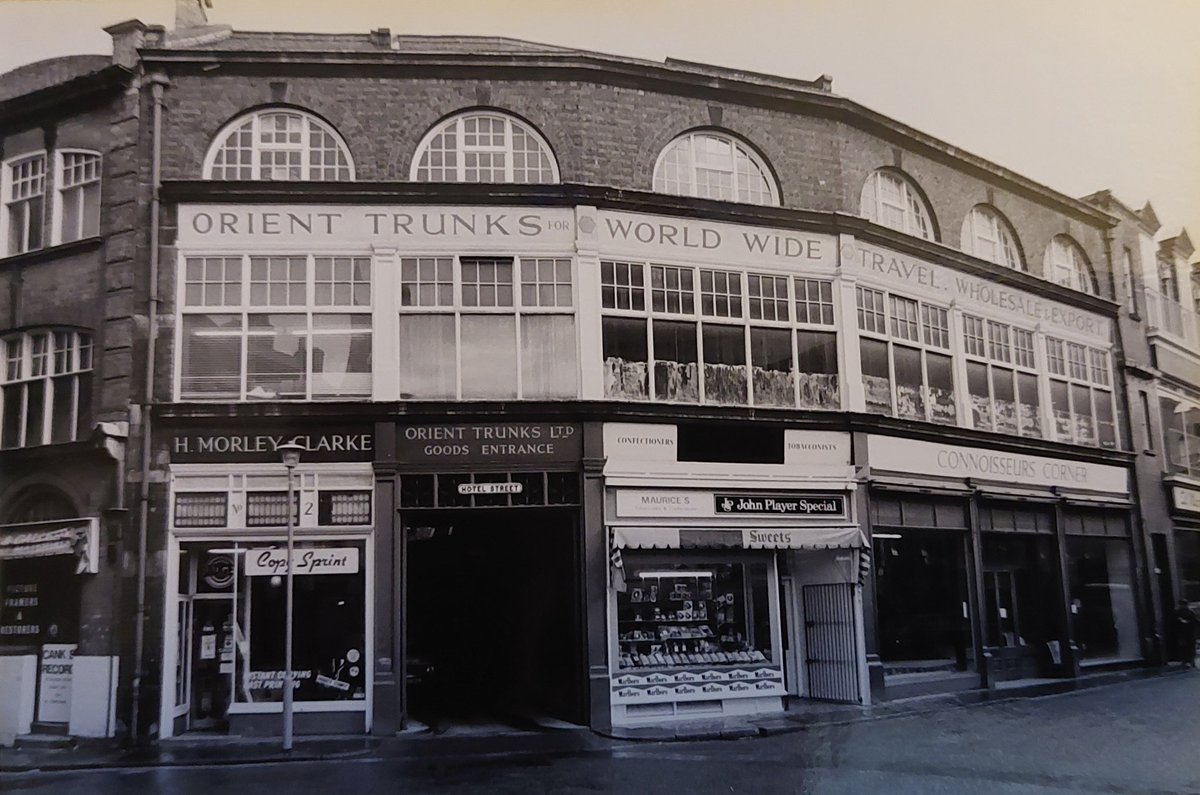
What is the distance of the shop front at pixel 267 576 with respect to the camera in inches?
432

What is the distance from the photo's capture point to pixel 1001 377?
13.5 metres

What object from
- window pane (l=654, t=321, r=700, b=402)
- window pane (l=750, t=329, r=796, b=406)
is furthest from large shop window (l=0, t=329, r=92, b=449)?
window pane (l=750, t=329, r=796, b=406)

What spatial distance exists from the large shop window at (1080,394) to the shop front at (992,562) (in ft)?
1.42

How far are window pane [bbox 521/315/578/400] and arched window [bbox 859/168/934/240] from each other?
177 inches

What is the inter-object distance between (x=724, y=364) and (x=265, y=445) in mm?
5503

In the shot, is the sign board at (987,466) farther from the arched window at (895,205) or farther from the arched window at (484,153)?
the arched window at (484,153)

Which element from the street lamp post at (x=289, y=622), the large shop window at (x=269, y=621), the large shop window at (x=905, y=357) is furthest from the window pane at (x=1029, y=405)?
the street lamp post at (x=289, y=622)

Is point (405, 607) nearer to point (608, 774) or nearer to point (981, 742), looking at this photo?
point (608, 774)

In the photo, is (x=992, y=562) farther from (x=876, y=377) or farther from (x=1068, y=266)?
(x=1068, y=266)

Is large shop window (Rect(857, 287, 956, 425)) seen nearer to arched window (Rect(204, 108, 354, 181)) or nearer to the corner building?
the corner building

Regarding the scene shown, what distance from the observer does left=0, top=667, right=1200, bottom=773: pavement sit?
949 cm

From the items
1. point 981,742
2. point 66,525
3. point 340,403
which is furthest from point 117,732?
point 981,742

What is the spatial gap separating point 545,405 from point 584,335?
3.20ft

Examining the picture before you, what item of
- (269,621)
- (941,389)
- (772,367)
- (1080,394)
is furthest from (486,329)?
(1080,394)
